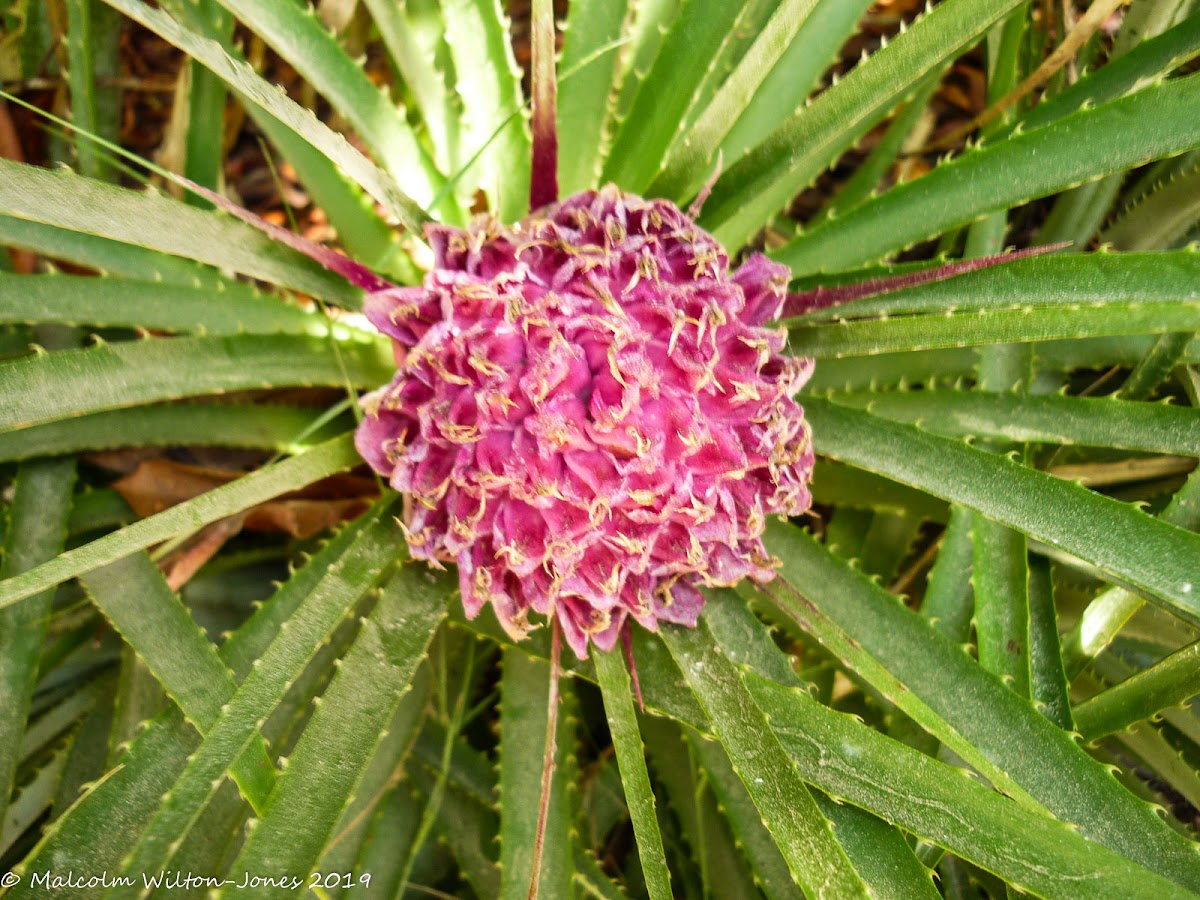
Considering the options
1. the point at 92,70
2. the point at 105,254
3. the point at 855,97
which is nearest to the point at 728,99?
the point at 855,97

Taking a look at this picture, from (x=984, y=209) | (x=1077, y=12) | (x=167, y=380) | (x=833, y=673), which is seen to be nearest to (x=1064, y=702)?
(x=833, y=673)

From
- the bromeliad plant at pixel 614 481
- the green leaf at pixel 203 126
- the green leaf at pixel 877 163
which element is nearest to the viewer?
the bromeliad plant at pixel 614 481

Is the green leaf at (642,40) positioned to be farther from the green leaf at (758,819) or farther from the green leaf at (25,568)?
the green leaf at (25,568)

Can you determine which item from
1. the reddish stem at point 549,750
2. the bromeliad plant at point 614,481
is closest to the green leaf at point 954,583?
the bromeliad plant at point 614,481

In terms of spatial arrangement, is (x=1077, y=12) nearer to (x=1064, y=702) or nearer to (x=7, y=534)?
(x=1064, y=702)

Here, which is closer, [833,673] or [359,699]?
[359,699]

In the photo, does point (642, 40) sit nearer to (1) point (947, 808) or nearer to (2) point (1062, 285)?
(2) point (1062, 285)
